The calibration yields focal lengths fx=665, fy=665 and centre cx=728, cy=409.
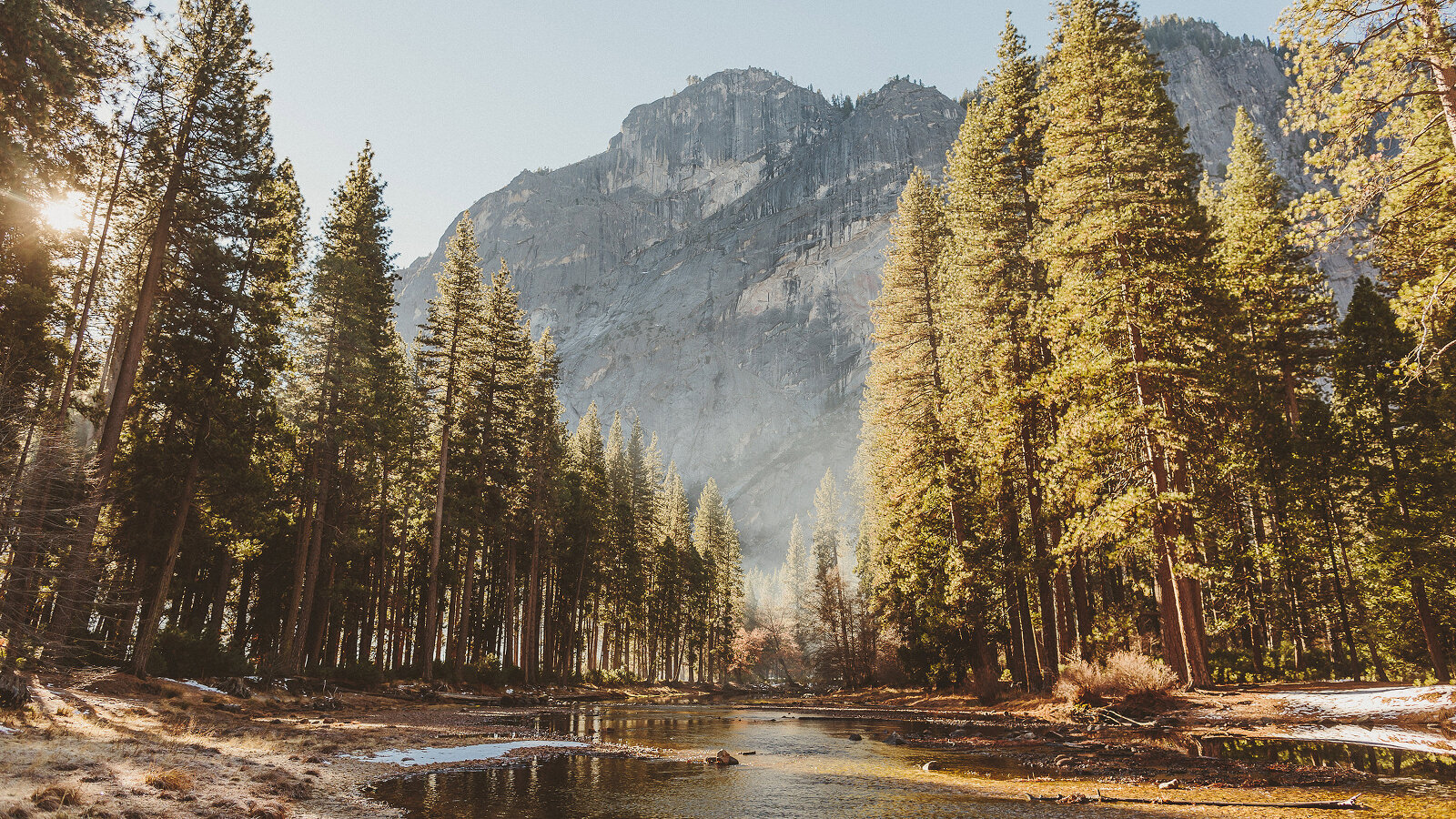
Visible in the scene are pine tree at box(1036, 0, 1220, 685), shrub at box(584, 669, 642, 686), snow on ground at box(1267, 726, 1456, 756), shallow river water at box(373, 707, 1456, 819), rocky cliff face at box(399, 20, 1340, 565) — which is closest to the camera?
shallow river water at box(373, 707, 1456, 819)

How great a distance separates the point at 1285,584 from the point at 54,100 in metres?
37.2

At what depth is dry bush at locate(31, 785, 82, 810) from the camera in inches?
217

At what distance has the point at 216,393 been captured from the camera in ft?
61.3

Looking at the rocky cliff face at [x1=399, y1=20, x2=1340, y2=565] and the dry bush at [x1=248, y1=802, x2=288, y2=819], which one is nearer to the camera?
the dry bush at [x1=248, y1=802, x2=288, y2=819]

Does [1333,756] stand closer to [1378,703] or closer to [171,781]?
[1378,703]

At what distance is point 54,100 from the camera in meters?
13.8

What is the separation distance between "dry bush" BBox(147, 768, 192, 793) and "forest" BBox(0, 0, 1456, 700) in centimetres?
606

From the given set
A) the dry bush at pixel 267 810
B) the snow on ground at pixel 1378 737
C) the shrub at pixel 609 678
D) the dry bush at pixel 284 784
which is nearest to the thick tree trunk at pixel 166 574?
the dry bush at pixel 284 784

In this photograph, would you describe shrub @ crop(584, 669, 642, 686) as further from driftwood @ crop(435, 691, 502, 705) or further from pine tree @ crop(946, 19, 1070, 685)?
pine tree @ crop(946, 19, 1070, 685)

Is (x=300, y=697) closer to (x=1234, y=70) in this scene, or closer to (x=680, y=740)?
(x=680, y=740)

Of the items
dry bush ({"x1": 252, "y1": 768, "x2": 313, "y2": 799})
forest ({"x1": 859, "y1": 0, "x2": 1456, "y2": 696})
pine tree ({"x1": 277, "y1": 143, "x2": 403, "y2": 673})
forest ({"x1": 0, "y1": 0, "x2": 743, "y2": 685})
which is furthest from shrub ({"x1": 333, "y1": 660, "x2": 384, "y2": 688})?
forest ({"x1": 859, "y1": 0, "x2": 1456, "y2": 696})

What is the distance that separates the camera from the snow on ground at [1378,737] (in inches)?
398

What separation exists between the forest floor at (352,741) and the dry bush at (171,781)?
0.02 meters

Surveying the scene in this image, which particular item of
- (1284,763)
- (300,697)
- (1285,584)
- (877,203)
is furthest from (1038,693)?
(877,203)
